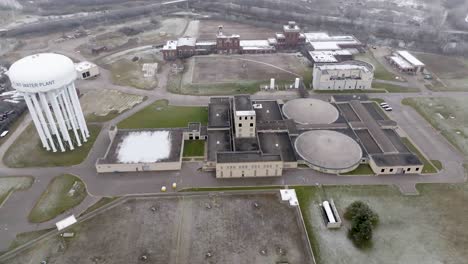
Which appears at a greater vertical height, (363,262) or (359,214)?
(359,214)

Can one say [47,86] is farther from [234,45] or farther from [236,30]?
[236,30]

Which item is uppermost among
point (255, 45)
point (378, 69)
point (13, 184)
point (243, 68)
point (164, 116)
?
point (255, 45)

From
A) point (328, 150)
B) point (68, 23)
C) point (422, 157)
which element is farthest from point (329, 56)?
point (68, 23)

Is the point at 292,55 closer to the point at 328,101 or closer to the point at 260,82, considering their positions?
the point at 260,82

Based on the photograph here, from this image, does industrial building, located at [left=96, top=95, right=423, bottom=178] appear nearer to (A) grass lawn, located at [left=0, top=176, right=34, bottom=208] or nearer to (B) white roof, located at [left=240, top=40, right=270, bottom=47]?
(A) grass lawn, located at [left=0, top=176, right=34, bottom=208]

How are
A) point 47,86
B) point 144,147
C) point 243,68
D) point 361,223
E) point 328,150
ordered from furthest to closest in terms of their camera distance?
point 243,68, point 144,147, point 328,150, point 47,86, point 361,223

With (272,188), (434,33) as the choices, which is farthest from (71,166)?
(434,33)
